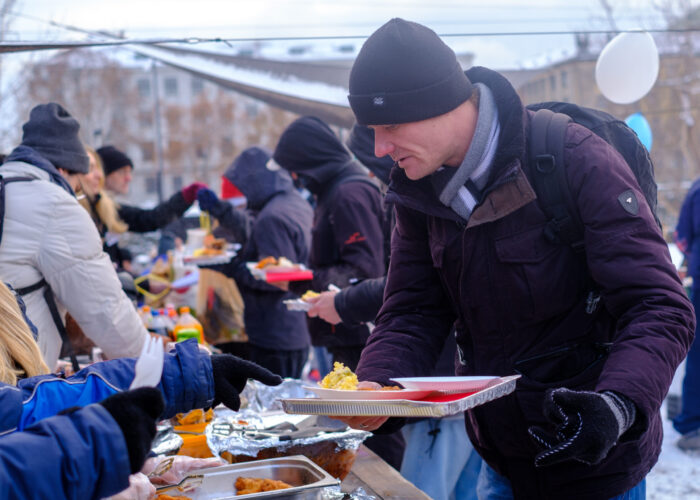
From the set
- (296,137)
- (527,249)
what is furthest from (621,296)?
(296,137)

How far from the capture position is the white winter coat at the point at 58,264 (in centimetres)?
273

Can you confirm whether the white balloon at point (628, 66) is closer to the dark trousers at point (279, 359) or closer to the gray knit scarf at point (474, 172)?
the dark trousers at point (279, 359)

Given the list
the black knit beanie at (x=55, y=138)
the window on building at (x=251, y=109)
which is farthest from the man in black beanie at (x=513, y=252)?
the window on building at (x=251, y=109)

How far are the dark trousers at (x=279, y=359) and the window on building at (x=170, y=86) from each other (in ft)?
169

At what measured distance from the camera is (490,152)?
6.23 feet

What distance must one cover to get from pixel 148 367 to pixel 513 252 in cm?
97

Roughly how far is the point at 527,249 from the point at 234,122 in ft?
157

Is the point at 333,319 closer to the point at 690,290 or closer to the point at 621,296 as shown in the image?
the point at 621,296

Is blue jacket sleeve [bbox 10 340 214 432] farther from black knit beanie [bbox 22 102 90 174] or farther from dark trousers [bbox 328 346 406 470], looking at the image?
dark trousers [bbox 328 346 406 470]

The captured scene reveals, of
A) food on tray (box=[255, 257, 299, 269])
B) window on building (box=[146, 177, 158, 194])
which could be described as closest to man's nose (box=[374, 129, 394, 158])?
food on tray (box=[255, 257, 299, 269])

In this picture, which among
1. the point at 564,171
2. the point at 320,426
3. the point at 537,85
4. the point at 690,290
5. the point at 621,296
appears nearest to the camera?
the point at 621,296

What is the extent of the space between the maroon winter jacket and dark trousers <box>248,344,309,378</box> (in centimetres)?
270

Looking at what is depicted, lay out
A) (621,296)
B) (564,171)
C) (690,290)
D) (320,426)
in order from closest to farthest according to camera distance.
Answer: (621,296)
(564,171)
(320,426)
(690,290)

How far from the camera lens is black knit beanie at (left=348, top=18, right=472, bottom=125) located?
5.97ft
